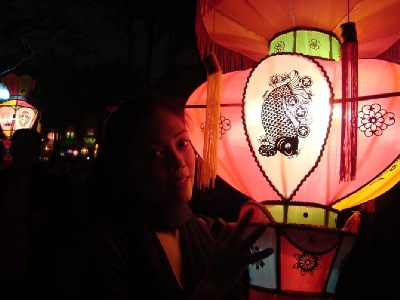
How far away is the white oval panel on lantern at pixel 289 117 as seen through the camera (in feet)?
7.79

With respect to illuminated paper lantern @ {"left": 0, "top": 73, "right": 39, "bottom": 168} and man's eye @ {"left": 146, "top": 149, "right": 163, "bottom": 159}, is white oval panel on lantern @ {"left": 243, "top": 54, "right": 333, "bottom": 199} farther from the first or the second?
illuminated paper lantern @ {"left": 0, "top": 73, "right": 39, "bottom": 168}

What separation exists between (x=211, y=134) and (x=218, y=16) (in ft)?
3.24

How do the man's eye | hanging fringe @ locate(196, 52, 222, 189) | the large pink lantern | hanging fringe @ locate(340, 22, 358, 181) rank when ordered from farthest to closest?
hanging fringe @ locate(196, 52, 222, 189) < the large pink lantern < hanging fringe @ locate(340, 22, 358, 181) < the man's eye

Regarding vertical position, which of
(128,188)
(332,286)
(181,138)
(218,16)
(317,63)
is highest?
(218,16)

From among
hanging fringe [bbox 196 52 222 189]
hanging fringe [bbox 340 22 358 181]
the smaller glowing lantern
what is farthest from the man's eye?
the smaller glowing lantern

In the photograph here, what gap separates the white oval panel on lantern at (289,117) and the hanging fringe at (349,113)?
10 cm

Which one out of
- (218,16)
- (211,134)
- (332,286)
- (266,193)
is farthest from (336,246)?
(218,16)

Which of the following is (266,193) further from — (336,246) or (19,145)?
(19,145)

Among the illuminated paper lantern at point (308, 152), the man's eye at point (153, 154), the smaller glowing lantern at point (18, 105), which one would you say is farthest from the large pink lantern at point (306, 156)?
the smaller glowing lantern at point (18, 105)

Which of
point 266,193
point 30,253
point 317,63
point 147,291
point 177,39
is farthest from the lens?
point 177,39

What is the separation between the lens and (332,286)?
2.52 metres

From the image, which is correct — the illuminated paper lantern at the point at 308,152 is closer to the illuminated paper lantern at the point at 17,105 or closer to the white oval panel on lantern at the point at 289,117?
the white oval panel on lantern at the point at 289,117

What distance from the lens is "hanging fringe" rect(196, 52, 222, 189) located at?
2600mm

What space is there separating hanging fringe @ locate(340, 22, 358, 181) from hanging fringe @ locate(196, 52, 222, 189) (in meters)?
0.73
